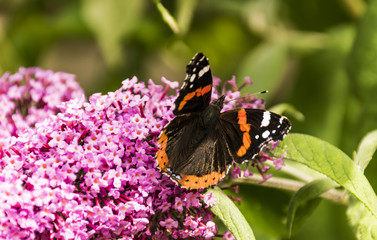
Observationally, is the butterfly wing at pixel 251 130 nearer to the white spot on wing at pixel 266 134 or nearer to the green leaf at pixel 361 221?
the white spot on wing at pixel 266 134

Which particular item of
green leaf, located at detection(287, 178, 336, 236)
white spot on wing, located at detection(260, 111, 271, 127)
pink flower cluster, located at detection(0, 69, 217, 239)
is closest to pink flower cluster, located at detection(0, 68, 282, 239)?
pink flower cluster, located at detection(0, 69, 217, 239)

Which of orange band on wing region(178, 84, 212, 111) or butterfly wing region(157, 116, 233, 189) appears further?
orange band on wing region(178, 84, 212, 111)

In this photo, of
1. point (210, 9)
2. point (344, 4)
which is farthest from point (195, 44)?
point (344, 4)

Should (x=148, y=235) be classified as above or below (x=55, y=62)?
below

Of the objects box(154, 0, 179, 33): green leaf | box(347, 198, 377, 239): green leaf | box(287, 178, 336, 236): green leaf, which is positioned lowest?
box(347, 198, 377, 239): green leaf

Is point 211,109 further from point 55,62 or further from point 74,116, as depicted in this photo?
point 55,62

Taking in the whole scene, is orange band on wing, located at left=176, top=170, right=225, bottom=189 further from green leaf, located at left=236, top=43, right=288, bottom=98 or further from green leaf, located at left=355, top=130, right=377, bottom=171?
green leaf, located at left=236, top=43, right=288, bottom=98

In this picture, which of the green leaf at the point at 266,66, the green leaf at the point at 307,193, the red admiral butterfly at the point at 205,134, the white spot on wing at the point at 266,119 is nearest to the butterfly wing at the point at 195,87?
the red admiral butterfly at the point at 205,134
